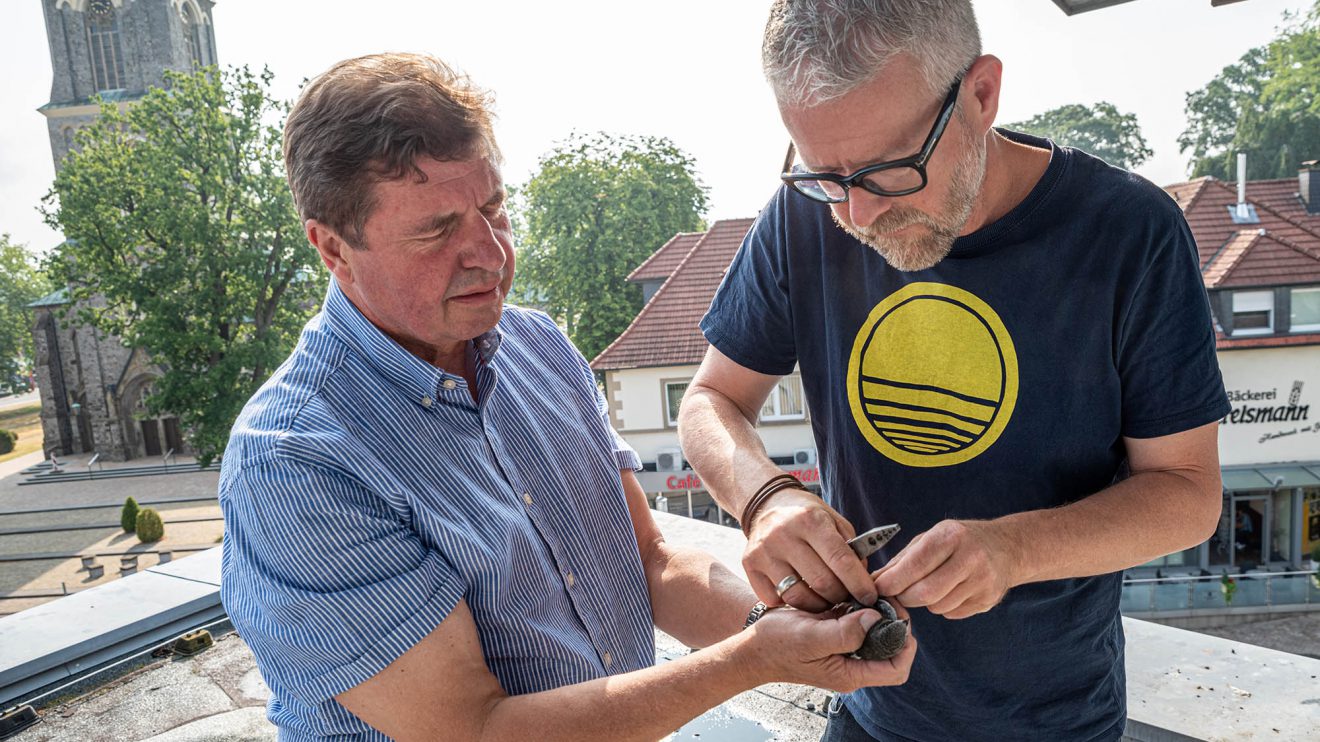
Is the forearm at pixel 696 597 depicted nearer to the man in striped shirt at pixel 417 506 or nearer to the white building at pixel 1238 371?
the man in striped shirt at pixel 417 506

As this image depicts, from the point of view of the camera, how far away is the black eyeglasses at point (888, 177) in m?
1.18

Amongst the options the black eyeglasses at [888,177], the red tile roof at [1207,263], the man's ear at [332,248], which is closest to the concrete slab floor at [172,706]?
the man's ear at [332,248]

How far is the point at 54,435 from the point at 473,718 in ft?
114

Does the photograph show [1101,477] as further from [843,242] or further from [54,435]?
[54,435]

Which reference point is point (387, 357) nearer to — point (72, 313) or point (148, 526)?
point (148, 526)

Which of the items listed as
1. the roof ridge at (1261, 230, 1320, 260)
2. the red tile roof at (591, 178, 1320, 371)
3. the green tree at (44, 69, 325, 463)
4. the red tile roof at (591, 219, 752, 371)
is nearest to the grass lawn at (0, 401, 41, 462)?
the green tree at (44, 69, 325, 463)

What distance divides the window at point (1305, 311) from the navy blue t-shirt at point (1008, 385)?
44.8ft

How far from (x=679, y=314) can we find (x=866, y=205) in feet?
42.6

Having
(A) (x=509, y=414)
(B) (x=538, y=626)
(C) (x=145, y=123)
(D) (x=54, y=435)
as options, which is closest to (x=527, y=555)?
(B) (x=538, y=626)

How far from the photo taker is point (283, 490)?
3.64 ft

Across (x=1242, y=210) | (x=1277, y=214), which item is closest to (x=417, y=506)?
(x=1242, y=210)

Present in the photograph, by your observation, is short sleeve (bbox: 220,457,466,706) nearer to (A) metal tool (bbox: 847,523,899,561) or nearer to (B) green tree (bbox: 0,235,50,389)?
(A) metal tool (bbox: 847,523,899,561)

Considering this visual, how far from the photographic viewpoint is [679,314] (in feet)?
46.6

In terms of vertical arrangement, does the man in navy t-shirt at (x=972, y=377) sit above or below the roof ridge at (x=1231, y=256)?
above
